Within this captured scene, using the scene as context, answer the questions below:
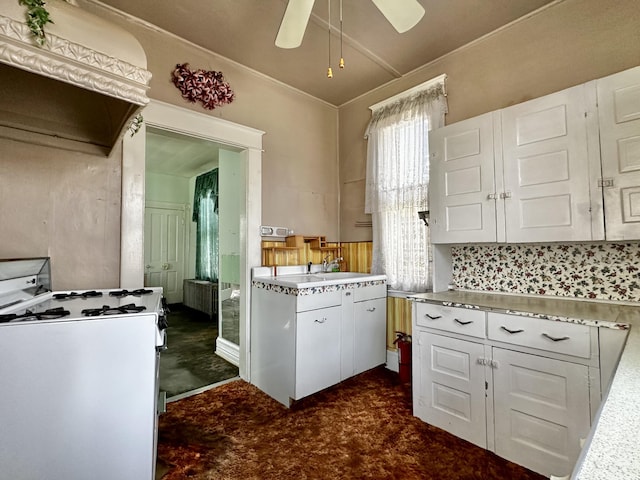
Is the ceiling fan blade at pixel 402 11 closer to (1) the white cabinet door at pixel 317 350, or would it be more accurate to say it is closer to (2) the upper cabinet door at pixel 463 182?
(2) the upper cabinet door at pixel 463 182

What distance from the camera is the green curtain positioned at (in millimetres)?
5363

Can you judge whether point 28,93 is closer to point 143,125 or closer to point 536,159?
point 143,125

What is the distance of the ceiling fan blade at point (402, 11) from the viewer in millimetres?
1482

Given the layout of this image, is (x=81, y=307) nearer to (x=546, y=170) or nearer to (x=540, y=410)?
(x=540, y=410)

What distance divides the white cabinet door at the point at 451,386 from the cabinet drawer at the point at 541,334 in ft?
0.53

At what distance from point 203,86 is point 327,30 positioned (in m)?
1.08

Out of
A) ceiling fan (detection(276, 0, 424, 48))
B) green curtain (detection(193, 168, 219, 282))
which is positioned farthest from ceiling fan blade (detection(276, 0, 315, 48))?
green curtain (detection(193, 168, 219, 282))

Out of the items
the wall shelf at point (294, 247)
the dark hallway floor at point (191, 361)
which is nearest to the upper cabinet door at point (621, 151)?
the wall shelf at point (294, 247)

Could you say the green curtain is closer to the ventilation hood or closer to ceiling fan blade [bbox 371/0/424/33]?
the ventilation hood

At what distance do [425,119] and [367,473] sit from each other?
267 cm

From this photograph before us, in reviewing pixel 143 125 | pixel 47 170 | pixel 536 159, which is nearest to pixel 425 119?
pixel 536 159

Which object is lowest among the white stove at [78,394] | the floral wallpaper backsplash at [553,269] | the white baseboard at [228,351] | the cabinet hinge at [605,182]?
the white baseboard at [228,351]

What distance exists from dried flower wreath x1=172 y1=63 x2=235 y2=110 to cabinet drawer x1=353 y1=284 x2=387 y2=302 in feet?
6.65

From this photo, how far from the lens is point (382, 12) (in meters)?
1.60
